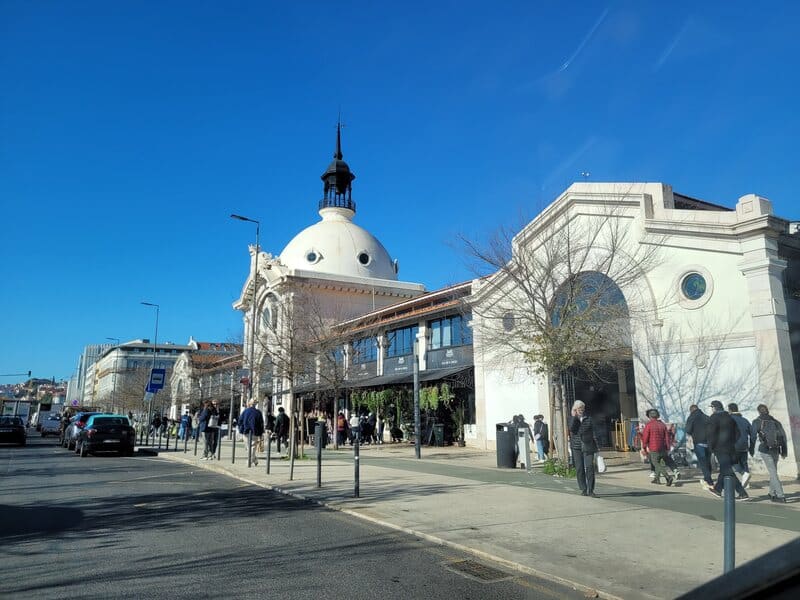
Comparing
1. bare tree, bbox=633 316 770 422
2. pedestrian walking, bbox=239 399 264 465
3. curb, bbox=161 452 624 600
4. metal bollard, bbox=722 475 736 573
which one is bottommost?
curb, bbox=161 452 624 600

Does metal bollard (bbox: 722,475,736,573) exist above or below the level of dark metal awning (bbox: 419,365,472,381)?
below

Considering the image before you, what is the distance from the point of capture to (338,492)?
1132cm

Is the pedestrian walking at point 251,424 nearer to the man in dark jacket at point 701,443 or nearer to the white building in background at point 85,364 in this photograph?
the man in dark jacket at point 701,443

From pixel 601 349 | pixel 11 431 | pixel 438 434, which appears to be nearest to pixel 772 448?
pixel 601 349

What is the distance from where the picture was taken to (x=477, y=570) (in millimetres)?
6066

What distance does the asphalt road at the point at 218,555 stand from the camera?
17.4 feet

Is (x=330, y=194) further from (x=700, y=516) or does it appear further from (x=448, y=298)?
(x=700, y=516)

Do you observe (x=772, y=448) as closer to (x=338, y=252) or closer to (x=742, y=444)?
(x=742, y=444)

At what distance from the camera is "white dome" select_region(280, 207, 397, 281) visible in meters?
45.1

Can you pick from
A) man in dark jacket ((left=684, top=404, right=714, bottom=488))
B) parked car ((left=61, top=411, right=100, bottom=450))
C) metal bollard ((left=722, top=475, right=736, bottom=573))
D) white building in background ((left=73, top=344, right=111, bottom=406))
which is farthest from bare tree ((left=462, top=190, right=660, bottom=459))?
white building in background ((left=73, top=344, right=111, bottom=406))

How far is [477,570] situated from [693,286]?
521 inches

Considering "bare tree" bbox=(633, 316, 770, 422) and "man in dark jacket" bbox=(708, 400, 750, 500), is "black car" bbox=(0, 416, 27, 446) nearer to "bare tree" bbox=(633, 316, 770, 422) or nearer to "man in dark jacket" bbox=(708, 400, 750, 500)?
"bare tree" bbox=(633, 316, 770, 422)

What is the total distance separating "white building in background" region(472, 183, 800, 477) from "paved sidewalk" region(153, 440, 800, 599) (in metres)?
2.56

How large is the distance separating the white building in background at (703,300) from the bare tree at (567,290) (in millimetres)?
99
